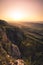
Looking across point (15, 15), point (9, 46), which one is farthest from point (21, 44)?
point (15, 15)

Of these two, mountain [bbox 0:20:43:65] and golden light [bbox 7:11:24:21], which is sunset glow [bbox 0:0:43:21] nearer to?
golden light [bbox 7:11:24:21]

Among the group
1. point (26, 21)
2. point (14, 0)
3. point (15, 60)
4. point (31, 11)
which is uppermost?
point (14, 0)

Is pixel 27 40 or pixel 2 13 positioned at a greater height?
pixel 2 13

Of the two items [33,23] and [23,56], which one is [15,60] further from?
[33,23]

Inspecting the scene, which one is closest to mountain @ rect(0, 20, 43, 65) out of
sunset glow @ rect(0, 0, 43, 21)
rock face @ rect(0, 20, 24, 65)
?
rock face @ rect(0, 20, 24, 65)

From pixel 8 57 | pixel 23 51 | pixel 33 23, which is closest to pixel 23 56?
pixel 23 51

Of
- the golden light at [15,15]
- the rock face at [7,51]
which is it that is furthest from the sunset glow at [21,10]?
the rock face at [7,51]

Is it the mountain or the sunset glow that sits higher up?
the sunset glow

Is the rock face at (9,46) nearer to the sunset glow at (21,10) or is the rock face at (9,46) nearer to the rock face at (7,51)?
the rock face at (7,51)
